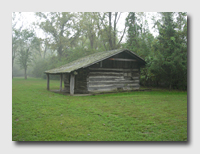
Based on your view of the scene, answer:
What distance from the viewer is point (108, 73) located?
1617 centimetres

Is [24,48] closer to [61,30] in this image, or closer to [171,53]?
[171,53]

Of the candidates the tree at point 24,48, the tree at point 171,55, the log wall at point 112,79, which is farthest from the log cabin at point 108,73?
the tree at point 24,48

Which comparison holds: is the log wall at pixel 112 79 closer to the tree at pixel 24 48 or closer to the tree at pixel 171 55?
the tree at pixel 171 55

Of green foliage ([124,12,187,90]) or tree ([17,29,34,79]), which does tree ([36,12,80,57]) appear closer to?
tree ([17,29,34,79])

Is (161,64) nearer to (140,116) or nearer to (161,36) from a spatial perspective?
(161,36)

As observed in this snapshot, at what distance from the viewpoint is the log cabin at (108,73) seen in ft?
49.6

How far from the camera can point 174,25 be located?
1409cm

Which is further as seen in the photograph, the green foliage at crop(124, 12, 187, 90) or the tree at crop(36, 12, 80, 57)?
the tree at crop(36, 12, 80, 57)

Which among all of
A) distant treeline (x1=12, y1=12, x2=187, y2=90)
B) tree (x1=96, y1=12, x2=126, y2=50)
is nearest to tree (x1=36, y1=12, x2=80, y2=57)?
distant treeline (x1=12, y1=12, x2=187, y2=90)

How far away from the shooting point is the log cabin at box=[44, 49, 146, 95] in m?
15.1

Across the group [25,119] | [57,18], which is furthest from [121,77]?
[57,18]

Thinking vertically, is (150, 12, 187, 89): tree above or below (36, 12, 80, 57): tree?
below

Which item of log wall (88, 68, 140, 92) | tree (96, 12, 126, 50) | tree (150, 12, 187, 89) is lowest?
log wall (88, 68, 140, 92)

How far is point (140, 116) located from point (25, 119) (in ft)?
15.8
